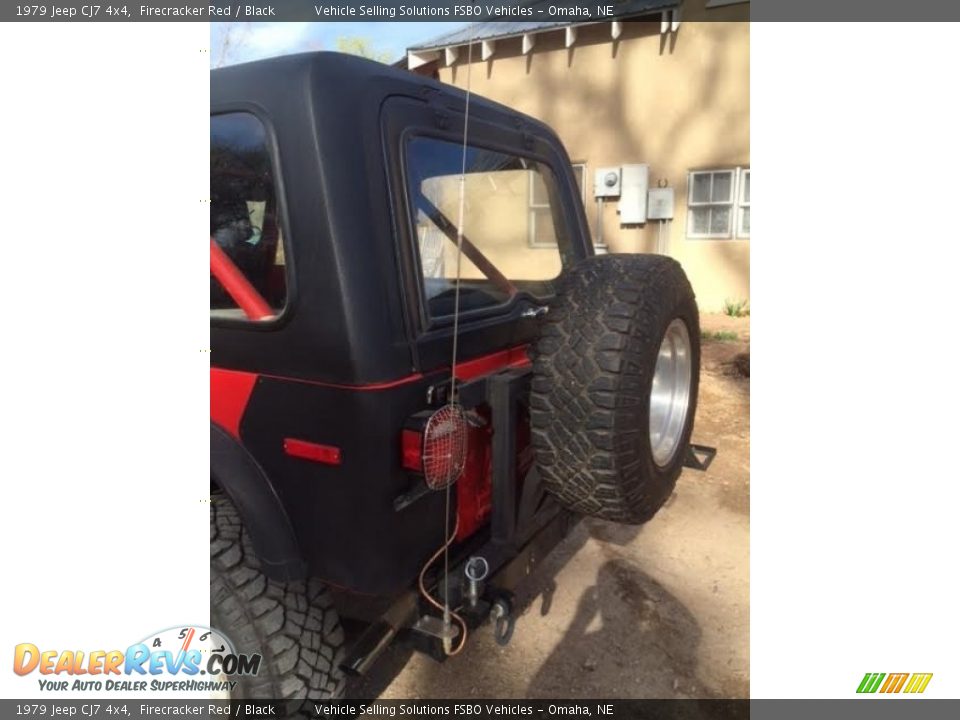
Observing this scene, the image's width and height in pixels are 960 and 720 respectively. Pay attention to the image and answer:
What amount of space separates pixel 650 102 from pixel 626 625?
8286 mm

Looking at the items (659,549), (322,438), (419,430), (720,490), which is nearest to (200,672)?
(322,438)

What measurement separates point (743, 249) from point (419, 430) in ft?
28.7

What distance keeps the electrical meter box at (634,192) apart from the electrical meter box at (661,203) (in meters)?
0.11

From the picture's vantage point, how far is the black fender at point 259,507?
180 centimetres

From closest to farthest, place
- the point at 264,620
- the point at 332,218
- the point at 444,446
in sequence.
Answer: the point at 332,218, the point at 444,446, the point at 264,620

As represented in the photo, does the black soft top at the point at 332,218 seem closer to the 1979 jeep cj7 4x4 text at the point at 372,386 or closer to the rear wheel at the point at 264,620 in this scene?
the 1979 jeep cj7 4x4 text at the point at 372,386

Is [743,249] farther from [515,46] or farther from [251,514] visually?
[251,514]

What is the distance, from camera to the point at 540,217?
2.80 meters

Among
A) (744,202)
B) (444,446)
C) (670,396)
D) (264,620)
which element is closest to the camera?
(444,446)

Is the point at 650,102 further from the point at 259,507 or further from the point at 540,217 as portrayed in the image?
the point at 259,507

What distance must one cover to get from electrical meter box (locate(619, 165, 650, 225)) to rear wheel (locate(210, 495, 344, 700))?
8.48 metres
